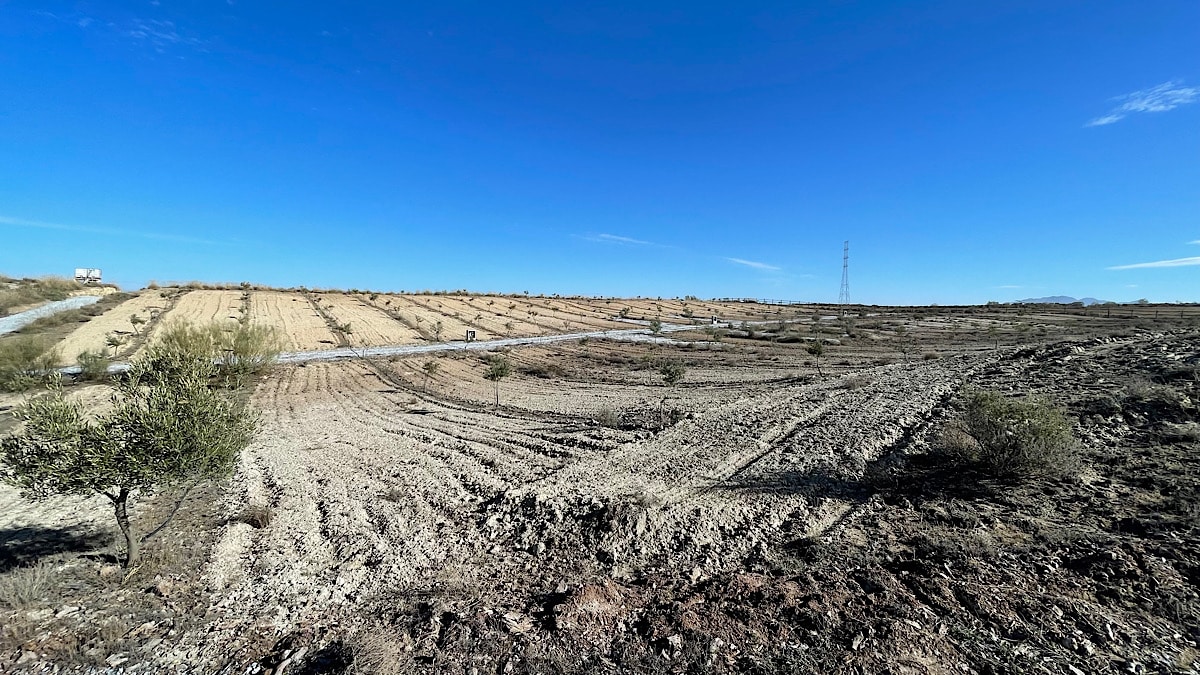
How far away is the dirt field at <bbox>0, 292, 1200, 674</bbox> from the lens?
4.67 m

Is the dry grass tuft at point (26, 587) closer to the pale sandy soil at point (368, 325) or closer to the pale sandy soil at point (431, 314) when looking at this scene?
the pale sandy soil at point (368, 325)

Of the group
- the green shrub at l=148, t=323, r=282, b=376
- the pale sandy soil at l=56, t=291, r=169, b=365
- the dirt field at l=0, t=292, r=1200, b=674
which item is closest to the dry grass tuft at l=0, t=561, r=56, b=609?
the dirt field at l=0, t=292, r=1200, b=674

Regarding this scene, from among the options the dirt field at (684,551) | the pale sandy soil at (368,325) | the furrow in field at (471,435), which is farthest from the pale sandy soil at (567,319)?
the dirt field at (684,551)

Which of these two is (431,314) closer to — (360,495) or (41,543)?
(360,495)

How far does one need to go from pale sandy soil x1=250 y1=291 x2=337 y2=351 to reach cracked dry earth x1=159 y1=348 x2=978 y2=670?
21465 mm

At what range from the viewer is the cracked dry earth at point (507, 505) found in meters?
6.18

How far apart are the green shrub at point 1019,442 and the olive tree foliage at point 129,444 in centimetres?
1249

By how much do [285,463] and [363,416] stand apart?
5.09 m

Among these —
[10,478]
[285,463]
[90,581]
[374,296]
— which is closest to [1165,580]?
[90,581]

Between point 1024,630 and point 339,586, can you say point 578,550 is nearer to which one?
point 339,586

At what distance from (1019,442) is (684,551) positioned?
6.19 metres

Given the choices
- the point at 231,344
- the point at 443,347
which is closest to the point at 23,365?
the point at 231,344

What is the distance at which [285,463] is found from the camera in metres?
11.6

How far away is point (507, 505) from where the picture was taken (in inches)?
345
